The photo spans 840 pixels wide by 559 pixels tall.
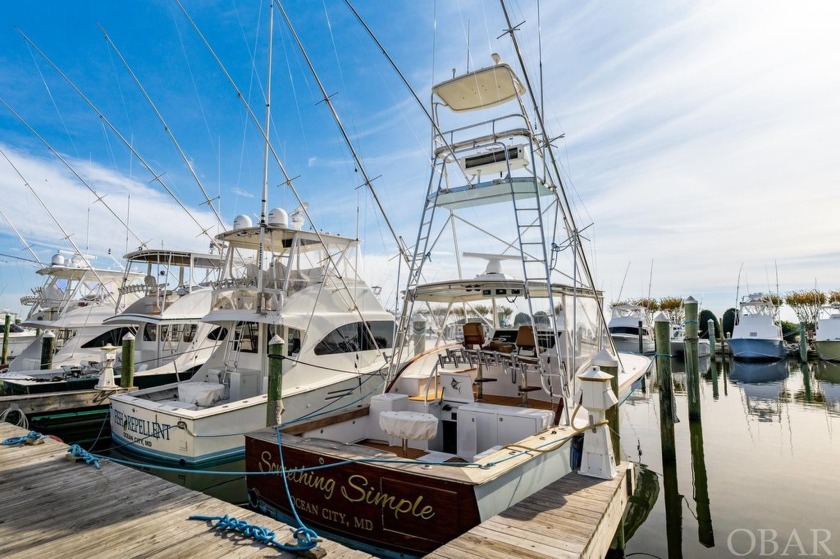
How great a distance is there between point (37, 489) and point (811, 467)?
13.4 m

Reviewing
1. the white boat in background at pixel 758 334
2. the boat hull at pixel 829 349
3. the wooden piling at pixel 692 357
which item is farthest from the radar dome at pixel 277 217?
the boat hull at pixel 829 349

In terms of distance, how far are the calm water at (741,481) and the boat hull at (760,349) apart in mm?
15642

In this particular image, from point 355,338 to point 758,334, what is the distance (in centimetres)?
3093

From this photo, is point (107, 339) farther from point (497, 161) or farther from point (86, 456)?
point (497, 161)

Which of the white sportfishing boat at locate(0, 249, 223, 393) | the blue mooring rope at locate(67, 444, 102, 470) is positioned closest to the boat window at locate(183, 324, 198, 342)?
the white sportfishing boat at locate(0, 249, 223, 393)

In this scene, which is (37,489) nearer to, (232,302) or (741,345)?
(232,302)

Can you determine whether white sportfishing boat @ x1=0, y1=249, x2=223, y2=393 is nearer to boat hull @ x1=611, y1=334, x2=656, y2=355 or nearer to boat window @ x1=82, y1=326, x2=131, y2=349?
boat window @ x1=82, y1=326, x2=131, y2=349

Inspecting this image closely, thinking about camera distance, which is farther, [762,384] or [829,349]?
[829,349]

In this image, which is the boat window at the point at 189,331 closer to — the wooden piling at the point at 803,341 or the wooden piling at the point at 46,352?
the wooden piling at the point at 46,352

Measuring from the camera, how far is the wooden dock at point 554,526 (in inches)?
157

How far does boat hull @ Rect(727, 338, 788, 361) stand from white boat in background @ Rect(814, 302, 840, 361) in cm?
199

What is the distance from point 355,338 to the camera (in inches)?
526

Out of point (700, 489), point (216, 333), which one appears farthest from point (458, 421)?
point (216, 333)

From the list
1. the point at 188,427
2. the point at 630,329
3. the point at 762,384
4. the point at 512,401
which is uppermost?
the point at 512,401
